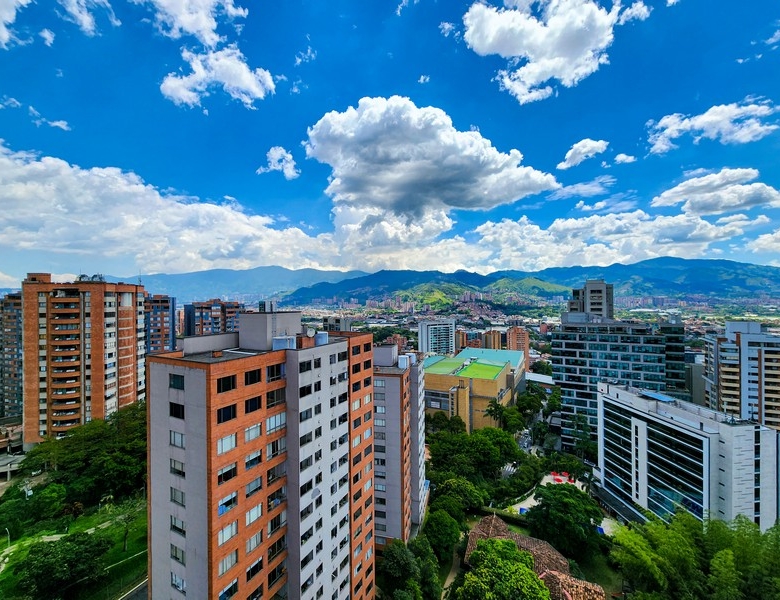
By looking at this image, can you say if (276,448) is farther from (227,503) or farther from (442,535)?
(442,535)

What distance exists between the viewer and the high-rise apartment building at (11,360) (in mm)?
59531

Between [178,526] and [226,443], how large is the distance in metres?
3.83

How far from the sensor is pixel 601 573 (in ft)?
95.9

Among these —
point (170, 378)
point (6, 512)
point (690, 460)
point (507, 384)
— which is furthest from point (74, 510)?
point (507, 384)

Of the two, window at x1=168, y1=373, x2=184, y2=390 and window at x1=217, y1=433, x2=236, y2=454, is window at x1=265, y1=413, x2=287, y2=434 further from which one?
window at x1=168, y1=373, x2=184, y2=390

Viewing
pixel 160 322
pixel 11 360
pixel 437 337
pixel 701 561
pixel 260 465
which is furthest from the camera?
pixel 437 337

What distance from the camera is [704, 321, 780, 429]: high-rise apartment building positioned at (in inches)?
1927

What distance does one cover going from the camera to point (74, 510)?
3188cm

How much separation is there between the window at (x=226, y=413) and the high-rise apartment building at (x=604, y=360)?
5191 centimetres

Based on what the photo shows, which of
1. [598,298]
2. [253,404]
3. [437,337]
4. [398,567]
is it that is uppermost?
[598,298]

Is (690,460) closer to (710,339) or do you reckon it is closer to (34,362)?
(710,339)

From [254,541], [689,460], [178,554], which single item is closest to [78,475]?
[178,554]

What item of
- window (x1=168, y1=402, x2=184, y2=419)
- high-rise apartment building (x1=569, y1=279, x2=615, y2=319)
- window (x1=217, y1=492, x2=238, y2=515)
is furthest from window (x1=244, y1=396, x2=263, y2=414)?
high-rise apartment building (x1=569, y1=279, x2=615, y2=319)

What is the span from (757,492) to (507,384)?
43.5 m
